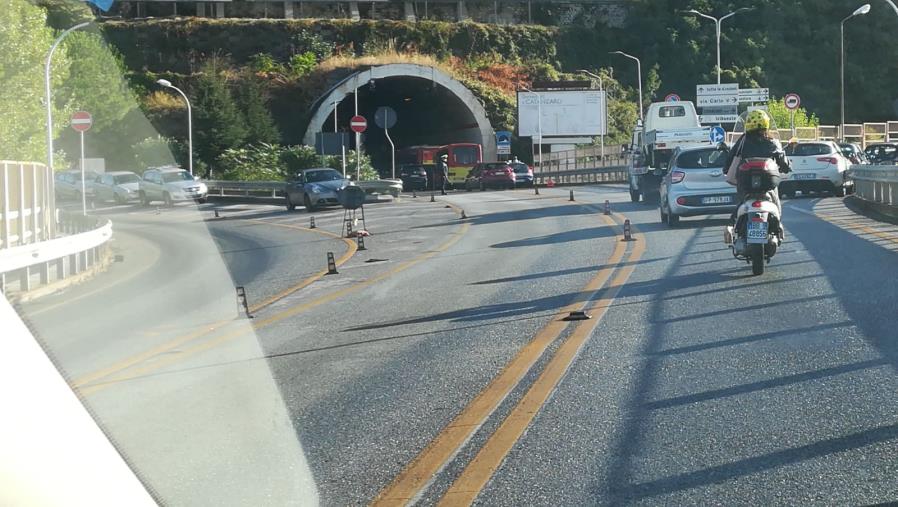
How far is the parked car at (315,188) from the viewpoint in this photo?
41.8m

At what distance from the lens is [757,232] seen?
1316 centimetres

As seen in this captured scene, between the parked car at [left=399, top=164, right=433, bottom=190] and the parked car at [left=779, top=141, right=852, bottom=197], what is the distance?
32657mm

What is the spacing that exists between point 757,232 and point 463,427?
7526 mm

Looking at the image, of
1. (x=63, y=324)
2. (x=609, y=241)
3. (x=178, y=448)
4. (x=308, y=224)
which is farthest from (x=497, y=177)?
(x=178, y=448)

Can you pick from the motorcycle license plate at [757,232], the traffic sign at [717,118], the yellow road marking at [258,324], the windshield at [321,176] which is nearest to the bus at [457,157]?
the traffic sign at [717,118]

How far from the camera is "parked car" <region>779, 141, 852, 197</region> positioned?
108ft

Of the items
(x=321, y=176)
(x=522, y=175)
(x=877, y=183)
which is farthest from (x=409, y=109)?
(x=877, y=183)

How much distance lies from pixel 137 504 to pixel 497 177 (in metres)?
55.8

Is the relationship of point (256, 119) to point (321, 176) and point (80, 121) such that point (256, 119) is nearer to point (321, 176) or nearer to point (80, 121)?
point (321, 176)

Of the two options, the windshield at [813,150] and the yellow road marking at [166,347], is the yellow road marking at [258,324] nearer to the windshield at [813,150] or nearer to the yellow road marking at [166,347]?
the yellow road marking at [166,347]

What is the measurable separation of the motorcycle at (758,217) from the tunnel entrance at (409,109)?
2096 inches

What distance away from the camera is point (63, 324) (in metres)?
13.4

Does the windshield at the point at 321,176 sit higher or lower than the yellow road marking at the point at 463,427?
higher

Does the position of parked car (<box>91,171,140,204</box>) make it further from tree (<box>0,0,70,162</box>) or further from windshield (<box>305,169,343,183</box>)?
windshield (<box>305,169,343,183</box>)
